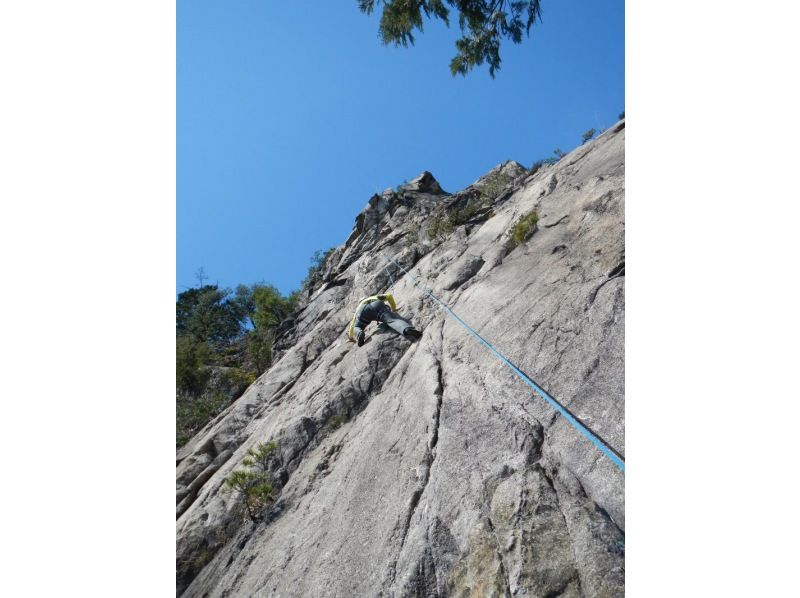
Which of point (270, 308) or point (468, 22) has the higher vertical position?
point (270, 308)

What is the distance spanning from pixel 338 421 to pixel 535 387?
3.27 metres

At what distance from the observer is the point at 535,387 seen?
413 centimetres

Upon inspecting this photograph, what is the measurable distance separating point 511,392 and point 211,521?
4.20 meters

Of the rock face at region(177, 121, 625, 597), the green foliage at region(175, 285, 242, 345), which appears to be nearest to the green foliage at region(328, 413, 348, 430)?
the rock face at region(177, 121, 625, 597)


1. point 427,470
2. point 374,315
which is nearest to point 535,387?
point 427,470

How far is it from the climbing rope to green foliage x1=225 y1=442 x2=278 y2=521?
122 inches

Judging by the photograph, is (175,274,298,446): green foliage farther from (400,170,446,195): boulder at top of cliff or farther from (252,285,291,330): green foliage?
(400,170,446,195): boulder at top of cliff

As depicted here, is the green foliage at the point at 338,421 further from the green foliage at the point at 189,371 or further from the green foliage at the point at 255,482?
the green foliage at the point at 189,371

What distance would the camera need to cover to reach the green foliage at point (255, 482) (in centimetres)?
584

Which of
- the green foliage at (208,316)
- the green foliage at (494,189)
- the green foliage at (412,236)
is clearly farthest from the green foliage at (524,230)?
the green foliage at (208,316)

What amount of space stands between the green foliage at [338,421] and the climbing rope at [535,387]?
202 centimetres

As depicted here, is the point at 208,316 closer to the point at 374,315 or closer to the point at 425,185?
the point at 425,185

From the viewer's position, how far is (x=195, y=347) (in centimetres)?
1870
